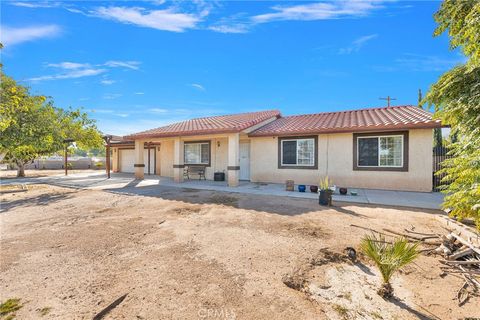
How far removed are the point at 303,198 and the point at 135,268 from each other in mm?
6474

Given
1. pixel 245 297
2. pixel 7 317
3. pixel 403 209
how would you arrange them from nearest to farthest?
1. pixel 7 317
2. pixel 245 297
3. pixel 403 209

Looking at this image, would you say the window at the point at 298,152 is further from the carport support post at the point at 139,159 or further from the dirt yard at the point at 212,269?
the carport support post at the point at 139,159

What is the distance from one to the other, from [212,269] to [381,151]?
979 centimetres

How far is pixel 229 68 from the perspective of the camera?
555 inches

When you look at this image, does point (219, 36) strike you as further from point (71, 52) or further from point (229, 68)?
point (71, 52)

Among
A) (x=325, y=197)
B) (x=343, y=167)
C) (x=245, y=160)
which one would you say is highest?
(x=245, y=160)

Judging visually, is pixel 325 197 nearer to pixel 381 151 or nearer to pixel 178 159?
pixel 381 151

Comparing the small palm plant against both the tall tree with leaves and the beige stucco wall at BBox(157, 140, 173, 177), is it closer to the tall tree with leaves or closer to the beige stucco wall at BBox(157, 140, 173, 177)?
the tall tree with leaves

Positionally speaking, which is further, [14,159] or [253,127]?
[14,159]

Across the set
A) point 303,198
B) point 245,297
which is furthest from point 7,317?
point 303,198

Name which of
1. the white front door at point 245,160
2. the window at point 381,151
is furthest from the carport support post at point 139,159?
the window at point 381,151

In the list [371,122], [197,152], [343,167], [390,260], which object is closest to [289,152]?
[343,167]

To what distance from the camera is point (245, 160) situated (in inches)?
530

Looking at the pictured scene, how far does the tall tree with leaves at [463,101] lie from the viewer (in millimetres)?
3332
